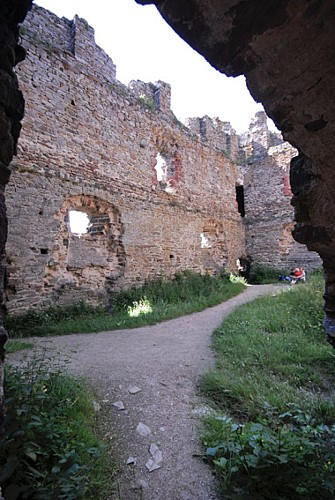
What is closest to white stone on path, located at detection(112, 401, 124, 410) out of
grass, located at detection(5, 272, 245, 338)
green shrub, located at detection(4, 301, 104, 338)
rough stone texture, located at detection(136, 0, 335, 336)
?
rough stone texture, located at detection(136, 0, 335, 336)

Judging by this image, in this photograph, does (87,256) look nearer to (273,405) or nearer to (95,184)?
(95,184)

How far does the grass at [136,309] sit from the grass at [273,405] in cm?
178

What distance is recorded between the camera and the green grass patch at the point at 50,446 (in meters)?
1.46

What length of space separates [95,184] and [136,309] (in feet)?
11.3

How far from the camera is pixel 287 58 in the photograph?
1.29m

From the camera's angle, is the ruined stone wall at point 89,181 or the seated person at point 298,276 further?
the seated person at point 298,276

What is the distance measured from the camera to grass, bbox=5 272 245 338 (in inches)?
207

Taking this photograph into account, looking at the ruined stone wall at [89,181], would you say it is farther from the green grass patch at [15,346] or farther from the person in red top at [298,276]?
the person in red top at [298,276]

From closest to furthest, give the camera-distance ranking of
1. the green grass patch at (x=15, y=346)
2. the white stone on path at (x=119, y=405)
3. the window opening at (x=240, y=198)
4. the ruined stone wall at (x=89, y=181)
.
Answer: the white stone on path at (x=119, y=405)
the green grass patch at (x=15, y=346)
the ruined stone wall at (x=89, y=181)
the window opening at (x=240, y=198)

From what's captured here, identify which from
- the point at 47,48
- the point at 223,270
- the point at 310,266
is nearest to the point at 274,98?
the point at 47,48

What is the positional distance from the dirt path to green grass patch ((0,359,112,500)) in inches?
7.9

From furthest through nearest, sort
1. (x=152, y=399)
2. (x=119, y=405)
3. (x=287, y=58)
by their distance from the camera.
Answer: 1. (x=152, y=399)
2. (x=119, y=405)
3. (x=287, y=58)

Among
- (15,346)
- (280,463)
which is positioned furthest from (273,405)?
(15,346)

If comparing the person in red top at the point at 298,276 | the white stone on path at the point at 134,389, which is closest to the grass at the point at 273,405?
the white stone on path at the point at 134,389
